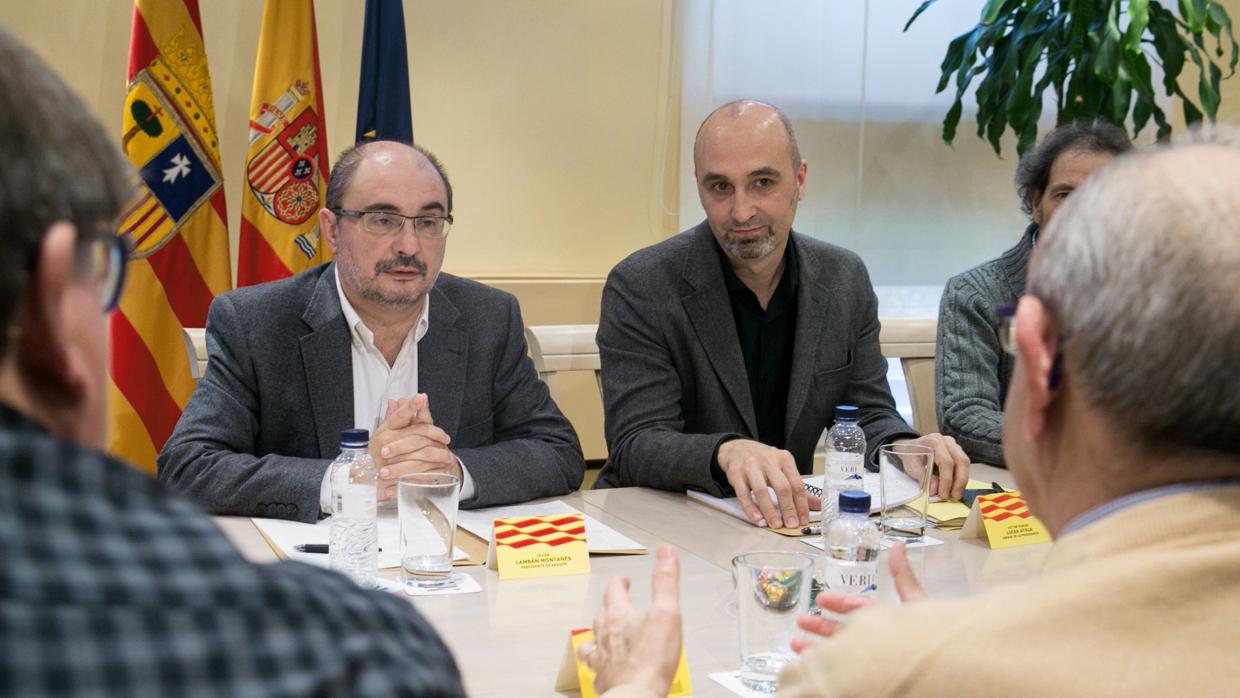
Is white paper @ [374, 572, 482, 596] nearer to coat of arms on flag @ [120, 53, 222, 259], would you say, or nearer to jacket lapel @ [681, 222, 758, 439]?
jacket lapel @ [681, 222, 758, 439]

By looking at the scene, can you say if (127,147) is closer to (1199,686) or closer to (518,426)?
(518,426)

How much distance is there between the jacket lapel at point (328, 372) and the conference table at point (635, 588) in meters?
0.39

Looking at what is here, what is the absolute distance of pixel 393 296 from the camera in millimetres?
2594

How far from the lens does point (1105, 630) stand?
822 millimetres

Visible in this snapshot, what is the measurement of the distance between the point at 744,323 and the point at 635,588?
4.13ft

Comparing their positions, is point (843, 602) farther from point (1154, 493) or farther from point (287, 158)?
point (287, 158)

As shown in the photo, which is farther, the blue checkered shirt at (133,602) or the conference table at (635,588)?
the conference table at (635,588)

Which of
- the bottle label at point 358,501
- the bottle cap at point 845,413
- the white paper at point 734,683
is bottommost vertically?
the white paper at point 734,683

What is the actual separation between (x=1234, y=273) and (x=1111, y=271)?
8cm

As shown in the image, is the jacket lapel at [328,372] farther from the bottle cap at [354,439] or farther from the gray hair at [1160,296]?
the gray hair at [1160,296]

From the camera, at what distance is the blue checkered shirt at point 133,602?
0.55 meters

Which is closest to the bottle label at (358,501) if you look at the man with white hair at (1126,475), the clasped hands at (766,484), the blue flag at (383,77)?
the clasped hands at (766,484)

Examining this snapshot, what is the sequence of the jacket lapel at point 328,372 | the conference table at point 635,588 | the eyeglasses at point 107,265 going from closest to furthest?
the eyeglasses at point 107,265 < the conference table at point 635,588 < the jacket lapel at point 328,372

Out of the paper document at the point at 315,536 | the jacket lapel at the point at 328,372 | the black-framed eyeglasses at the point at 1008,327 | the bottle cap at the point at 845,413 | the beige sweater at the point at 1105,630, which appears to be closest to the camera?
the beige sweater at the point at 1105,630
